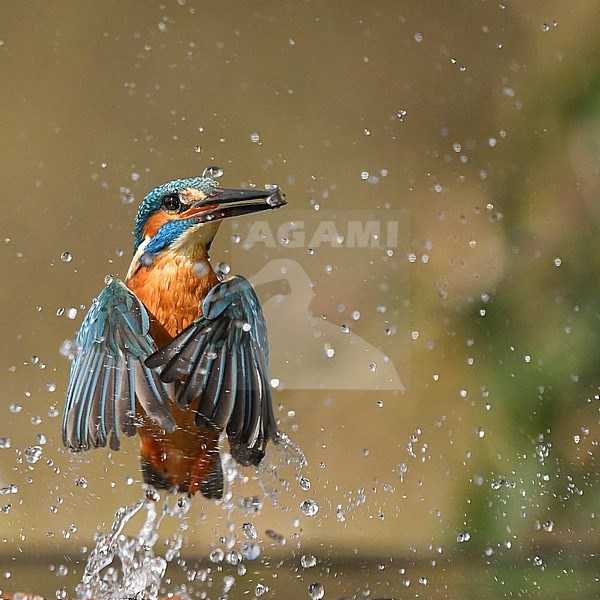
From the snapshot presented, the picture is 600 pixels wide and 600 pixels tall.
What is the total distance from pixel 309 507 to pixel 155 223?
526mm

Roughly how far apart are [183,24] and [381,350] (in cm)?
52

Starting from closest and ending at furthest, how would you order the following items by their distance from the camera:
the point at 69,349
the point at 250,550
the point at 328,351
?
the point at 69,349, the point at 328,351, the point at 250,550

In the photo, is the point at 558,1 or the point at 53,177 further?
the point at 558,1

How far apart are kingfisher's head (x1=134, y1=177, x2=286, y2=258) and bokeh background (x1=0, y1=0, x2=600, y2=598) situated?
0.09m

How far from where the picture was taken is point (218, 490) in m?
1.23

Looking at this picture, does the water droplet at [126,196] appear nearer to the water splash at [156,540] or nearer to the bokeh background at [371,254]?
the bokeh background at [371,254]

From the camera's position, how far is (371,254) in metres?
1.30

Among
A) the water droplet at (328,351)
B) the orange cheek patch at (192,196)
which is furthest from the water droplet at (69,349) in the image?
the water droplet at (328,351)

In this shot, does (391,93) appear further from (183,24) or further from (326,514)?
(326,514)

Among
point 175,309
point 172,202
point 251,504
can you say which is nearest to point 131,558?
Answer: point 251,504

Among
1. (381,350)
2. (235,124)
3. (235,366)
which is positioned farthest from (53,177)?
(381,350)

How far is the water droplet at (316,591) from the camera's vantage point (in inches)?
48.2

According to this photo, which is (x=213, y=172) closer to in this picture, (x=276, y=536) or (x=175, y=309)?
(x=175, y=309)

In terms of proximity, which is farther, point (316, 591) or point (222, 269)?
point (316, 591)
